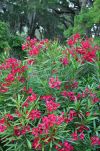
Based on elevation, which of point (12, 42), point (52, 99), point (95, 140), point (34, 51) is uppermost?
point (34, 51)

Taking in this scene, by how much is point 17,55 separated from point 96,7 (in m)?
3.02

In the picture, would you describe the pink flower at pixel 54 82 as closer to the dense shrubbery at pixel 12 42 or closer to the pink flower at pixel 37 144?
the pink flower at pixel 37 144

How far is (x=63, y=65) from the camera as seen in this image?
3.68 metres

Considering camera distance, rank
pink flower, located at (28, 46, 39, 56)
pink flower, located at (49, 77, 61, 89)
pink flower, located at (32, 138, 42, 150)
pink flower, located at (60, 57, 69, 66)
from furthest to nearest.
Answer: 1. pink flower, located at (28, 46, 39, 56)
2. pink flower, located at (60, 57, 69, 66)
3. pink flower, located at (49, 77, 61, 89)
4. pink flower, located at (32, 138, 42, 150)

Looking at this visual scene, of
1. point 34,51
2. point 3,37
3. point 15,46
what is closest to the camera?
point 34,51

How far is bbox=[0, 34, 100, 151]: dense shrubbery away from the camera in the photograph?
2.97 meters

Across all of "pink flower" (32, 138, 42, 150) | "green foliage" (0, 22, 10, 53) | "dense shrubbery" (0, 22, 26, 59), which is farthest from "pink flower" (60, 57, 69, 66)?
"dense shrubbery" (0, 22, 26, 59)

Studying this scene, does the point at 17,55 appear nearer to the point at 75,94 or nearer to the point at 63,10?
the point at 75,94

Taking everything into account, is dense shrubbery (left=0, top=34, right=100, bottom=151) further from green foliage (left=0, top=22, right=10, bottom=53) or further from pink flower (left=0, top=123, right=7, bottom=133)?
green foliage (left=0, top=22, right=10, bottom=53)

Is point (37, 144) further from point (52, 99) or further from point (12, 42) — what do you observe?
point (12, 42)

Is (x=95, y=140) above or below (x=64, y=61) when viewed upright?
below

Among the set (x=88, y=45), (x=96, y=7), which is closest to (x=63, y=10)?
(x=96, y=7)

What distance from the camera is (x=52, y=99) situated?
329 centimetres

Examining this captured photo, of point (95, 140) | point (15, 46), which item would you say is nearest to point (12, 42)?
point (15, 46)
